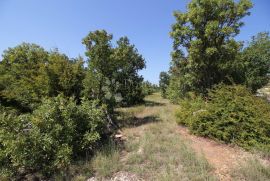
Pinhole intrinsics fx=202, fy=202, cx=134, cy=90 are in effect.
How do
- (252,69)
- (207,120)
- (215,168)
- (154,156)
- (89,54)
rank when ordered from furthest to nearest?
(252,69) → (89,54) → (207,120) → (154,156) → (215,168)

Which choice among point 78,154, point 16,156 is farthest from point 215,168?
point 16,156

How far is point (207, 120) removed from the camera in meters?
8.17

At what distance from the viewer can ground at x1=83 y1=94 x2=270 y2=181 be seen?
16.8ft

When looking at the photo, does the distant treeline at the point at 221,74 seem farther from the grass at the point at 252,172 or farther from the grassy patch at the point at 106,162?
the grassy patch at the point at 106,162

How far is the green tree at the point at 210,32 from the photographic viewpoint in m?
11.5

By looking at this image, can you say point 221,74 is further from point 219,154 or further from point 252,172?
point 252,172

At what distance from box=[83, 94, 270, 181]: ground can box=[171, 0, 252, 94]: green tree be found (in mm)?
5826

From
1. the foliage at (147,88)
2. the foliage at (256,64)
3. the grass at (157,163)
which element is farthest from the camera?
the foliage at (147,88)

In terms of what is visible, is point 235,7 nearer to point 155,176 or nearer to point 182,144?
point 182,144

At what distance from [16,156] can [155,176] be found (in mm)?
3698

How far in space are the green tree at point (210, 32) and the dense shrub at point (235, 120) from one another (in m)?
3.81

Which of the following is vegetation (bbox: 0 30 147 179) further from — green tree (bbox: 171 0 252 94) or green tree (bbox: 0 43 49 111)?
green tree (bbox: 171 0 252 94)

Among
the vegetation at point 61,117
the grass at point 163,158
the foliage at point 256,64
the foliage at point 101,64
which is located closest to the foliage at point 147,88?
the foliage at point 256,64

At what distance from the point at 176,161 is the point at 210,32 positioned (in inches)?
318
